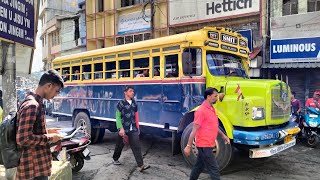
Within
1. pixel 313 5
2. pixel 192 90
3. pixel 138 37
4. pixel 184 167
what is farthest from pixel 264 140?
pixel 138 37

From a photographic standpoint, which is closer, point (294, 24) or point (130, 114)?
point (130, 114)

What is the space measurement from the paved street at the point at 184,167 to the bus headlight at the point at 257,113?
115 cm

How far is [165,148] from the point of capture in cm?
861

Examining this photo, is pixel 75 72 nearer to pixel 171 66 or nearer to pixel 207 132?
pixel 171 66

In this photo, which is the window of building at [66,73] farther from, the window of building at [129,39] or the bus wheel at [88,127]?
the window of building at [129,39]

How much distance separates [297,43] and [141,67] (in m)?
7.49

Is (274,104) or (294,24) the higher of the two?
(294,24)

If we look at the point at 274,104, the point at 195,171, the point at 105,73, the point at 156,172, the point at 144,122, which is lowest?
the point at 156,172

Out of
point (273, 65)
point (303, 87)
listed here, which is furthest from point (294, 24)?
point (303, 87)

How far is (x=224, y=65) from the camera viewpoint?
679cm

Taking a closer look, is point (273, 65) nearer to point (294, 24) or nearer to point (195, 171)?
point (294, 24)

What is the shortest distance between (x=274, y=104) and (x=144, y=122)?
10.3 ft

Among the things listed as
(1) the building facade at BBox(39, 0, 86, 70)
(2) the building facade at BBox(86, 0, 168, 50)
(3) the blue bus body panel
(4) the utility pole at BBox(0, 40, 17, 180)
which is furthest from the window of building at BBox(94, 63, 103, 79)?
(1) the building facade at BBox(39, 0, 86, 70)

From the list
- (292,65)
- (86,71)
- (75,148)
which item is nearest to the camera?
(75,148)
